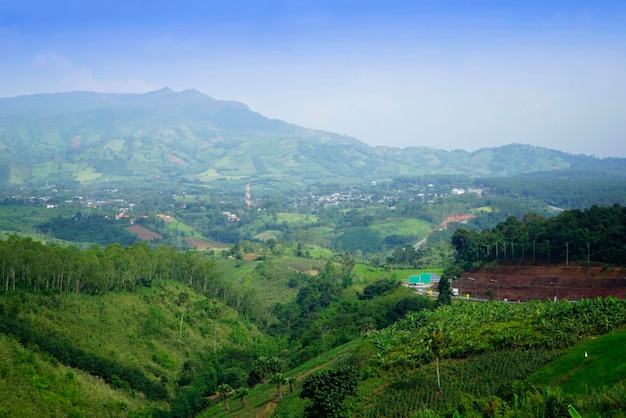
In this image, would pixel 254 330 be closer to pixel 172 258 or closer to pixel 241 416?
pixel 172 258

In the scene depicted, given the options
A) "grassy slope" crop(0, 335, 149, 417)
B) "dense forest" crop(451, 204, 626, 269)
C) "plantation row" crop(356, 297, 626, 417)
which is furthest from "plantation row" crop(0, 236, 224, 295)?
"dense forest" crop(451, 204, 626, 269)

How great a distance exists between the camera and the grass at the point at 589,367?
27703 mm

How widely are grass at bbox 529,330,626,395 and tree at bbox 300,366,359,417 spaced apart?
893 cm

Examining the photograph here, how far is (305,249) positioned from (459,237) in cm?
4227

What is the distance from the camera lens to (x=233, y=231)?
156m

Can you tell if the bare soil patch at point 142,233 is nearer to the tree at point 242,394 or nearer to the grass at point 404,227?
the grass at point 404,227

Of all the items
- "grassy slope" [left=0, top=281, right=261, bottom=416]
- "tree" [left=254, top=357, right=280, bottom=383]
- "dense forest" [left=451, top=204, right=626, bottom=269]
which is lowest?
"tree" [left=254, top=357, right=280, bottom=383]

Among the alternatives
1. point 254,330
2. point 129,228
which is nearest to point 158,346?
point 254,330

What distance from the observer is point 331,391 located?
31.9 metres

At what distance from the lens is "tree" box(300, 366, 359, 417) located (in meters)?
31.5

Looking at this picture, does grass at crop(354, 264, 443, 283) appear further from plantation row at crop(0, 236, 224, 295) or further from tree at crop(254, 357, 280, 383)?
tree at crop(254, 357, 280, 383)

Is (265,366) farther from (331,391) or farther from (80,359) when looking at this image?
(331,391)

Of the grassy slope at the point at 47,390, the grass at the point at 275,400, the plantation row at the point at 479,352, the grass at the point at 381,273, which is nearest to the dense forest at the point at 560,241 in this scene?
the grass at the point at 381,273

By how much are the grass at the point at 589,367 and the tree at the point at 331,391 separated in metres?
8.93
